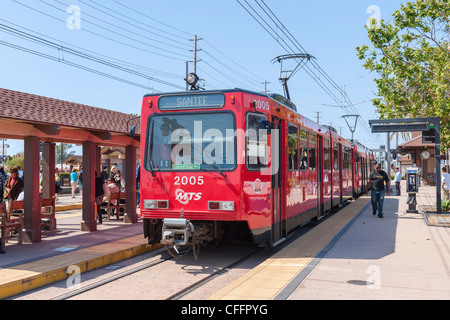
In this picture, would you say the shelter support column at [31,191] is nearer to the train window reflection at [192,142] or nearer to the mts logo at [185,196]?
the train window reflection at [192,142]

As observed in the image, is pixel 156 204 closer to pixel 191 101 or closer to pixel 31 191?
pixel 191 101

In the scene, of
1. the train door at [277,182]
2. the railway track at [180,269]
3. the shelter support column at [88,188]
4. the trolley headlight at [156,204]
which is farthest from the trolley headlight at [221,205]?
the shelter support column at [88,188]

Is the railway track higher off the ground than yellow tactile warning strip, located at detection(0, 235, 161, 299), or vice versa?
yellow tactile warning strip, located at detection(0, 235, 161, 299)

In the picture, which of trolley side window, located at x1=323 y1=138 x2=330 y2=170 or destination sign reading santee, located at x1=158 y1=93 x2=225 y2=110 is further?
trolley side window, located at x1=323 y1=138 x2=330 y2=170

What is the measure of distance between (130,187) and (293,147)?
19.3ft

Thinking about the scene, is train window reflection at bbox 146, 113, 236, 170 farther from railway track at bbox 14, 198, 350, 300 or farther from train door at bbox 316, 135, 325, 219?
train door at bbox 316, 135, 325, 219

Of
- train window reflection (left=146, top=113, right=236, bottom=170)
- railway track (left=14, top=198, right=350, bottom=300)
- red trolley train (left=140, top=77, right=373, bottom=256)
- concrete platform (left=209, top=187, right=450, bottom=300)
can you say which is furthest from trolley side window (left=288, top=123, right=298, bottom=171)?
train window reflection (left=146, top=113, right=236, bottom=170)

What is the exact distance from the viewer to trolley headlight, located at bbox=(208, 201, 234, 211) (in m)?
7.61

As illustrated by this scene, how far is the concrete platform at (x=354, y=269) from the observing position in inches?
220

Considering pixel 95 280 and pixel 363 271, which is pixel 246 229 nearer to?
pixel 363 271

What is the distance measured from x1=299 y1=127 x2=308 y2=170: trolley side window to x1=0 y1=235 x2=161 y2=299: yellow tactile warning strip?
393cm

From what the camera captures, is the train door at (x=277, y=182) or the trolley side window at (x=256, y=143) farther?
the train door at (x=277, y=182)

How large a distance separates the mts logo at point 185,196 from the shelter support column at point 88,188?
184 inches
